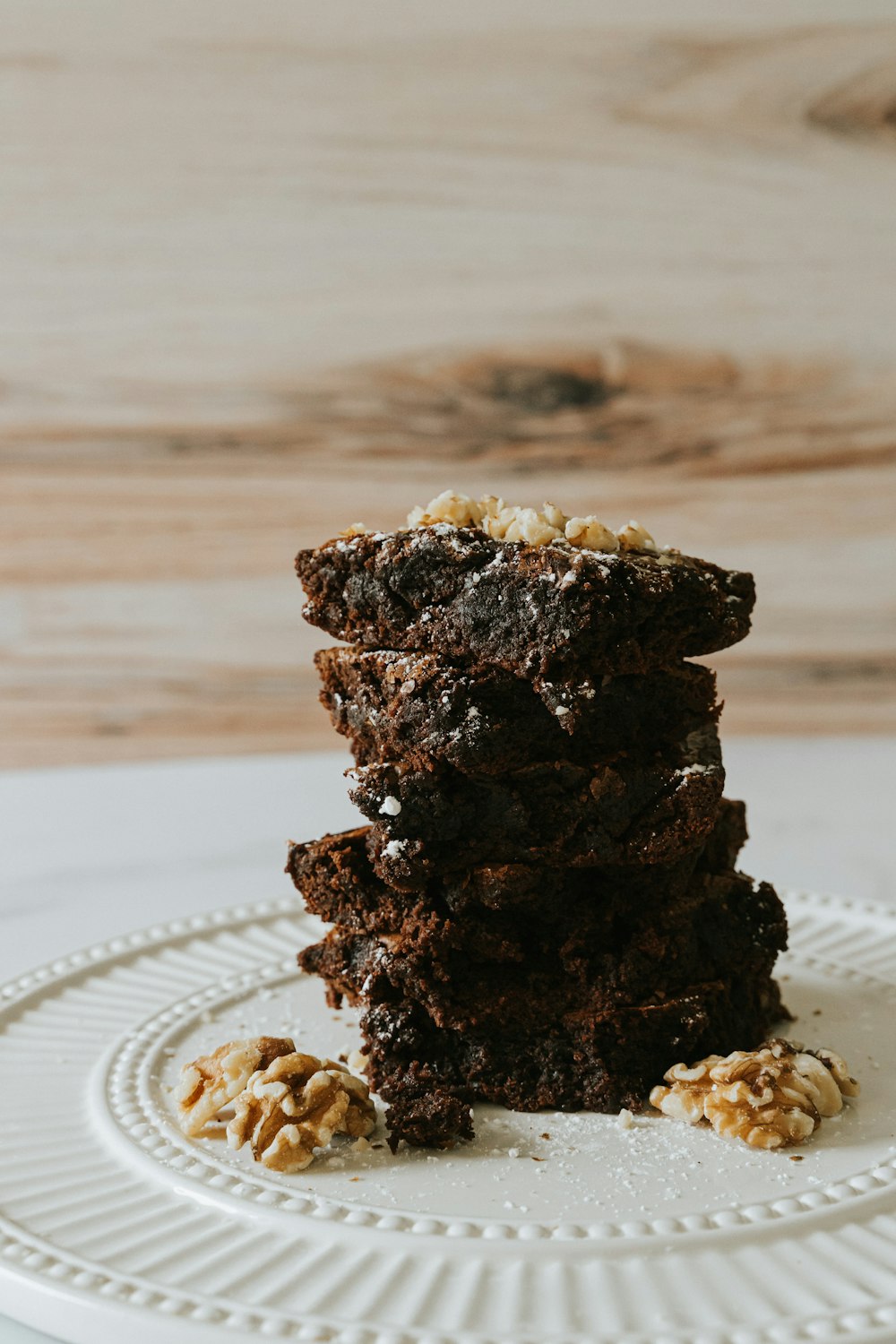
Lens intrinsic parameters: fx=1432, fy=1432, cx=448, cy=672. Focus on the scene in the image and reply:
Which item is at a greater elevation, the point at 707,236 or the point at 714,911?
the point at 707,236

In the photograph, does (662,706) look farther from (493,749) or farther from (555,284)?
(555,284)

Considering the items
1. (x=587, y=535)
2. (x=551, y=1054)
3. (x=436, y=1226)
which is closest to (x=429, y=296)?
(x=587, y=535)

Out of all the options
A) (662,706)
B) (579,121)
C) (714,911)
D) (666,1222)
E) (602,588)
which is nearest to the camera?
(666,1222)

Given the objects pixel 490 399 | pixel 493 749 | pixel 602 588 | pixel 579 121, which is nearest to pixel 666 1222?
pixel 493 749

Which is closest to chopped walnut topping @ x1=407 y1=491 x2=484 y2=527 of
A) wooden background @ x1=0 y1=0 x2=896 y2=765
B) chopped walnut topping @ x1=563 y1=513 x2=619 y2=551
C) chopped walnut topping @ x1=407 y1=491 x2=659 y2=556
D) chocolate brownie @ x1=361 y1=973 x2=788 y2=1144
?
chopped walnut topping @ x1=407 y1=491 x2=659 y2=556

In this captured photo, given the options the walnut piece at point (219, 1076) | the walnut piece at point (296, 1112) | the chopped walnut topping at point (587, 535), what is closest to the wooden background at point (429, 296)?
the chopped walnut topping at point (587, 535)
